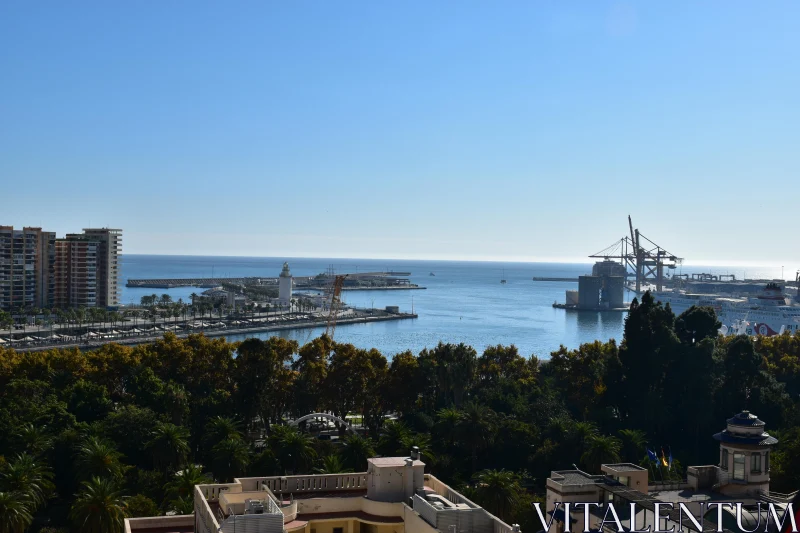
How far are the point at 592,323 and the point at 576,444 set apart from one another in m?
93.0

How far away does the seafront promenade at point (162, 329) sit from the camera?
76.9m

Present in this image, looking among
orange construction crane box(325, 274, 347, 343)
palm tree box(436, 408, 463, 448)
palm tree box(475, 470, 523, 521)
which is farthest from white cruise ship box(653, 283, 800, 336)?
palm tree box(475, 470, 523, 521)

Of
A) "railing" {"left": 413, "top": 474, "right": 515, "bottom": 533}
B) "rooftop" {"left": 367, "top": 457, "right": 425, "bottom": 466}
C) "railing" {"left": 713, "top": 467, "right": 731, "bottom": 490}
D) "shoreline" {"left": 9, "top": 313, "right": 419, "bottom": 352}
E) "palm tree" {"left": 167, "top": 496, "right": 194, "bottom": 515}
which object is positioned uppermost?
"rooftop" {"left": 367, "top": 457, "right": 425, "bottom": 466}

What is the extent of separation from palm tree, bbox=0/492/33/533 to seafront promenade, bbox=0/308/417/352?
167 feet

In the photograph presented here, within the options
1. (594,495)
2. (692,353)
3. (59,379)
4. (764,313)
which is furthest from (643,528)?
(764,313)

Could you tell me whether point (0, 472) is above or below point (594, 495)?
below

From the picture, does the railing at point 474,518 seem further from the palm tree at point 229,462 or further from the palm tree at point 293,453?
the palm tree at point 229,462

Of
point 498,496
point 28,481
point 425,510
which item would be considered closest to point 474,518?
point 425,510

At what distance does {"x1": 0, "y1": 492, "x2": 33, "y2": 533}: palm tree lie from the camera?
1758 centimetres

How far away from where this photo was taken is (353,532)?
1317cm

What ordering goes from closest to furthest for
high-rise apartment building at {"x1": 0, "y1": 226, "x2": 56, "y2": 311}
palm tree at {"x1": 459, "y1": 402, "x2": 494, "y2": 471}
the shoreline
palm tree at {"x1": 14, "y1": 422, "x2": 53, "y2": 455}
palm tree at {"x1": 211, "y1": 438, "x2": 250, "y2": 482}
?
1. palm tree at {"x1": 211, "y1": 438, "x2": 250, "y2": 482}
2. palm tree at {"x1": 14, "y1": 422, "x2": 53, "y2": 455}
3. palm tree at {"x1": 459, "y1": 402, "x2": 494, "y2": 471}
4. the shoreline
5. high-rise apartment building at {"x1": 0, "y1": 226, "x2": 56, "y2": 311}

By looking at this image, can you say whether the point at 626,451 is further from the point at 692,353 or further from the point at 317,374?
the point at 317,374

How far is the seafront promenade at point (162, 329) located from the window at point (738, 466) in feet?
198

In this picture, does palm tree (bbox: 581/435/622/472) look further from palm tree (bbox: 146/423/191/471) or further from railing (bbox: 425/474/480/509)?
palm tree (bbox: 146/423/191/471)
